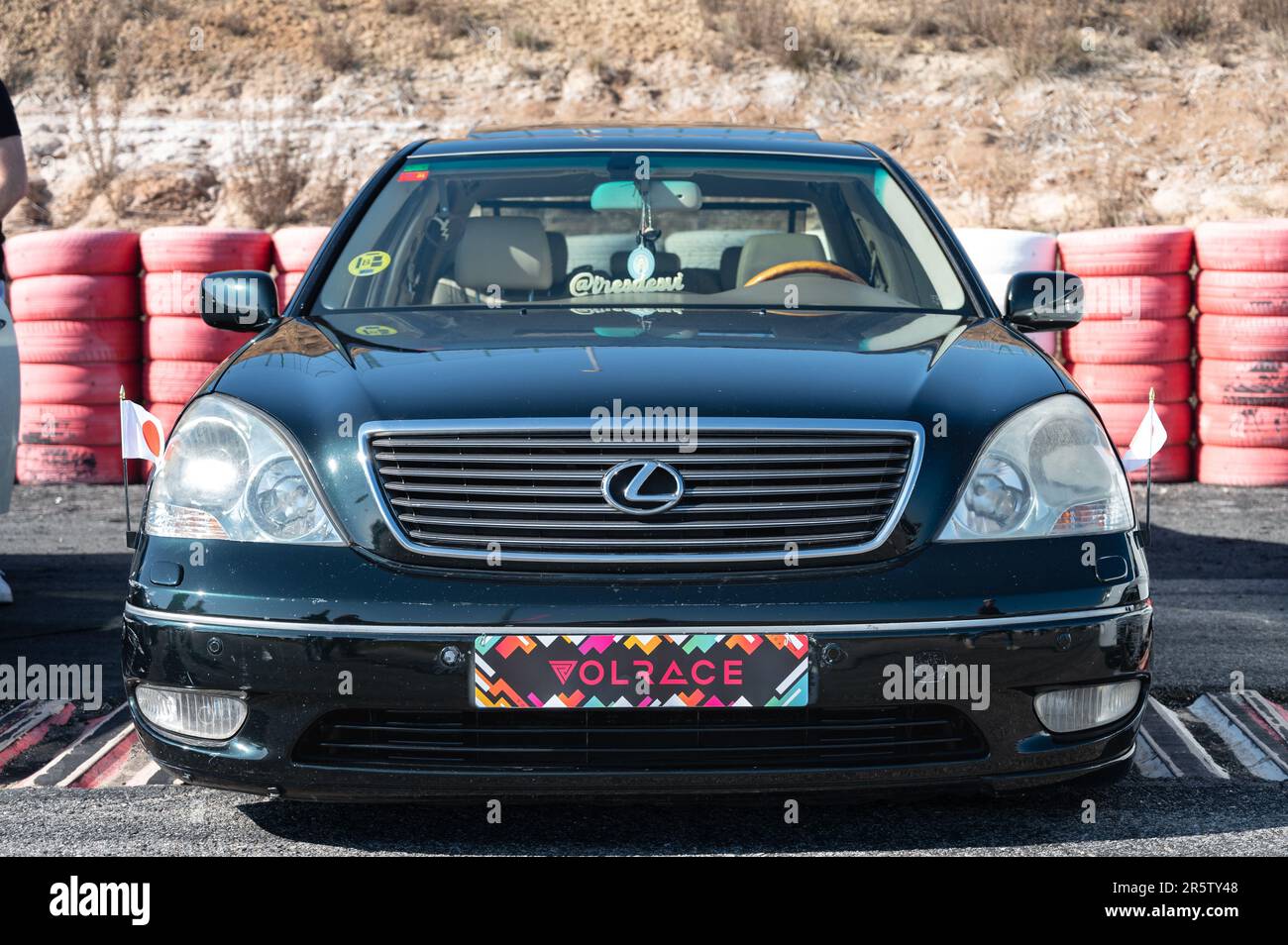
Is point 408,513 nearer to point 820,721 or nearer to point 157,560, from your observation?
point 157,560

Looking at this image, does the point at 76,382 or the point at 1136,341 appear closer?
the point at 1136,341

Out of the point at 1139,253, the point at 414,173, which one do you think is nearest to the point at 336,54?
the point at 1139,253

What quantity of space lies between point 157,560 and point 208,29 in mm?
23833

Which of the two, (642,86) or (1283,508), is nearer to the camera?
(1283,508)

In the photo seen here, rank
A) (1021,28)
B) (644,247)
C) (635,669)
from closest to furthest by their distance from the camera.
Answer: (635,669), (644,247), (1021,28)

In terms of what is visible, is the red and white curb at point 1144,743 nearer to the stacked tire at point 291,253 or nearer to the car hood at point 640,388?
the car hood at point 640,388

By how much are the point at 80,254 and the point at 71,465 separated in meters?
1.29

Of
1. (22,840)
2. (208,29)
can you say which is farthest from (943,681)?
(208,29)

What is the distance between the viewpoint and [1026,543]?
121 inches

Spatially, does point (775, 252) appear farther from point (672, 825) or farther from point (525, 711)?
point (525, 711)

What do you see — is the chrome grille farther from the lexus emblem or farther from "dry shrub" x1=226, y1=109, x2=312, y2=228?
"dry shrub" x1=226, y1=109, x2=312, y2=228

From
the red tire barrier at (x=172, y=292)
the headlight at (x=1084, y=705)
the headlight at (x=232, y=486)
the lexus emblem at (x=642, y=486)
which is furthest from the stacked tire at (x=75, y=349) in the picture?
the headlight at (x=1084, y=705)

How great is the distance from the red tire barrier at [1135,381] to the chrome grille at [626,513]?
6961 mm

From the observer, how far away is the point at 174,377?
32.7 feet
